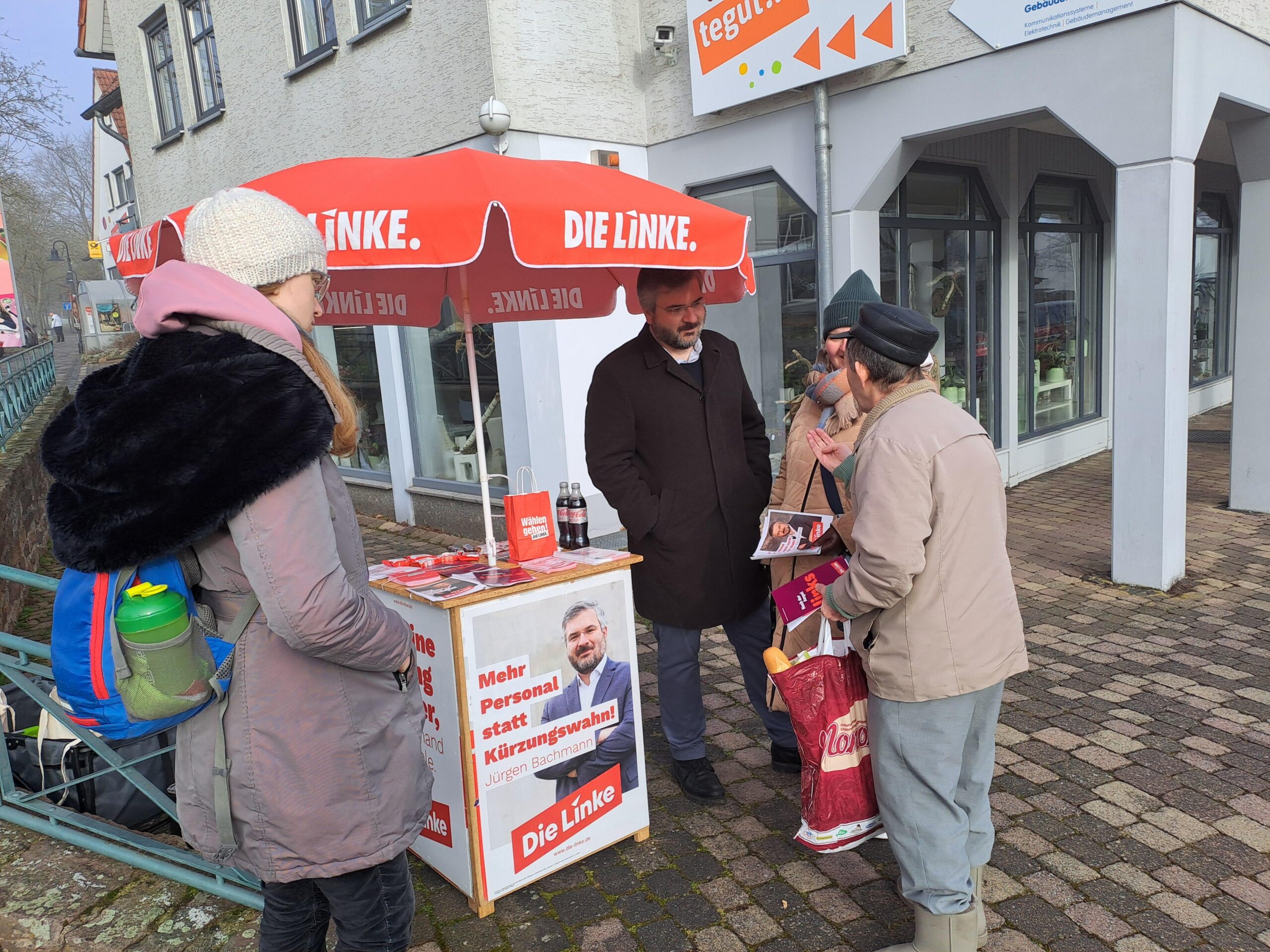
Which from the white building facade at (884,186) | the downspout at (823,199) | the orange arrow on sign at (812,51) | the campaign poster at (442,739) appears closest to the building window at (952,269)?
the white building facade at (884,186)

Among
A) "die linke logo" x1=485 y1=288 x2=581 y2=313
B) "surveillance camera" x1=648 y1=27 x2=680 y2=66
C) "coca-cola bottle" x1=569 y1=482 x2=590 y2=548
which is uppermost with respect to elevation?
"surveillance camera" x1=648 y1=27 x2=680 y2=66

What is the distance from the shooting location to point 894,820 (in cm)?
238

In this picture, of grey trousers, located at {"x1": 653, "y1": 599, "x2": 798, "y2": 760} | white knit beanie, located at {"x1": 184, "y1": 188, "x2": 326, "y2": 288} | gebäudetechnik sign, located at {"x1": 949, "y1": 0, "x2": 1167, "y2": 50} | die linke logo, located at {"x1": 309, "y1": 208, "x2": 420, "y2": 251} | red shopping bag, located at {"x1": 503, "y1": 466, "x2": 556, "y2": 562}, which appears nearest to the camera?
white knit beanie, located at {"x1": 184, "y1": 188, "x2": 326, "y2": 288}

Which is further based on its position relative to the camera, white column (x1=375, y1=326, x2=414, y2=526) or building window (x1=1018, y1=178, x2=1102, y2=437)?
building window (x1=1018, y1=178, x2=1102, y2=437)

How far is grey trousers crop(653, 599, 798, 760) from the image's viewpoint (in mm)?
3422

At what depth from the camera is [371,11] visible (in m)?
8.26

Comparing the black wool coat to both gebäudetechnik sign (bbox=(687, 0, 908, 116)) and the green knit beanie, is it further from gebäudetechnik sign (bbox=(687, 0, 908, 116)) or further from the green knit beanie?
gebäudetechnik sign (bbox=(687, 0, 908, 116))

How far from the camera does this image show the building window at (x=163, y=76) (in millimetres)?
12406

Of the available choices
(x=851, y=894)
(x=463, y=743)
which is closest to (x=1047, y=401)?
(x=851, y=894)

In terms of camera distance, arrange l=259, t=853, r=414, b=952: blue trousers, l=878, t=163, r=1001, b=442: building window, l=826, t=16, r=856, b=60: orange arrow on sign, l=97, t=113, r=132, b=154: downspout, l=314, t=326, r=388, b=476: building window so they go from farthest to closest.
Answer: l=97, t=113, r=132, b=154: downspout, l=314, t=326, r=388, b=476: building window, l=878, t=163, r=1001, b=442: building window, l=826, t=16, r=856, b=60: orange arrow on sign, l=259, t=853, r=414, b=952: blue trousers

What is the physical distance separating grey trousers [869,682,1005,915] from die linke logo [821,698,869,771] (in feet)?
0.32

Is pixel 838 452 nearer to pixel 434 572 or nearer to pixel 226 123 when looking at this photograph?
pixel 434 572

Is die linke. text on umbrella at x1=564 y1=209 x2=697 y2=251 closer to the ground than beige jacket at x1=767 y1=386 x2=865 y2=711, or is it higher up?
higher up

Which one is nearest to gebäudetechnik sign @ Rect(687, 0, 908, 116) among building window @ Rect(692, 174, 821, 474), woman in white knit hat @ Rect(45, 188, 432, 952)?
building window @ Rect(692, 174, 821, 474)
